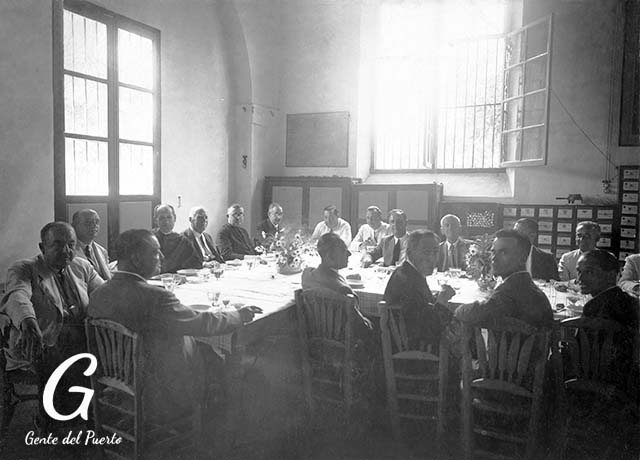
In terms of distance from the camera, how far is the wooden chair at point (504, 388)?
92.9 inches

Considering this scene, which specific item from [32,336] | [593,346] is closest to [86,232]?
[32,336]

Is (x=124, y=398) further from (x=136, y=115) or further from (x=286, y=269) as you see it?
(x=136, y=115)

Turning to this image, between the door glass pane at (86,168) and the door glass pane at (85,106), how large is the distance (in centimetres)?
14

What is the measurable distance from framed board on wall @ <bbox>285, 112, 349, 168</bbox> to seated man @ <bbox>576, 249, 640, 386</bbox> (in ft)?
19.7

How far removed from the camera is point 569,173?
688 cm

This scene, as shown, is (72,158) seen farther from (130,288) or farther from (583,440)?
(583,440)

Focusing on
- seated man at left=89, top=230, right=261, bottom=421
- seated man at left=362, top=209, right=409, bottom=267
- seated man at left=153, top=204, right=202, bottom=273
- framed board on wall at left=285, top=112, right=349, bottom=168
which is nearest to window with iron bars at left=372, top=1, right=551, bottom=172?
framed board on wall at left=285, top=112, right=349, bottom=168

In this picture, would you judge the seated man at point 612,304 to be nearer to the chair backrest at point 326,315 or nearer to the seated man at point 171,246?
the chair backrest at point 326,315

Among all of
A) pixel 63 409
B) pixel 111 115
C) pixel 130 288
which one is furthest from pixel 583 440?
pixel 111 115

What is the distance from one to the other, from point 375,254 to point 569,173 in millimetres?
3178

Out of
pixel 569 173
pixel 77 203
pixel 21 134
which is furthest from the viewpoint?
pixel 569 173

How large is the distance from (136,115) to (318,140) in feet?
10.7

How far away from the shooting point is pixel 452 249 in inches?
205

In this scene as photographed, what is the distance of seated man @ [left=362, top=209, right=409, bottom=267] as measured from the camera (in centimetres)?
546
